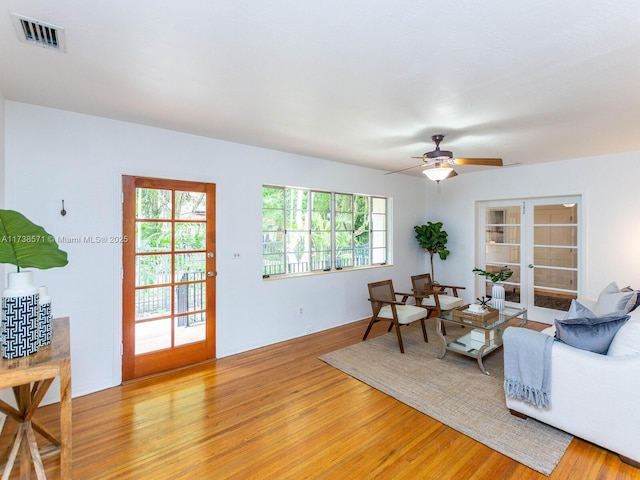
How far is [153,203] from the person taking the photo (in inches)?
124

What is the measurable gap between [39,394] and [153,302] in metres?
1.38

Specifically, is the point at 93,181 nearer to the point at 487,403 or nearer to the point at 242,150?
the point at 242,150

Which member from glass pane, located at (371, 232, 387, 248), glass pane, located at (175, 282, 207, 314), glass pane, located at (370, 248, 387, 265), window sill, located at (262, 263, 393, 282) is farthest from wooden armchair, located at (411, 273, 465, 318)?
glass pane, located at (175, 282, 207, 314)

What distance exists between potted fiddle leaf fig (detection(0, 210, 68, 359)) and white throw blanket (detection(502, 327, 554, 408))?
9.81 ft

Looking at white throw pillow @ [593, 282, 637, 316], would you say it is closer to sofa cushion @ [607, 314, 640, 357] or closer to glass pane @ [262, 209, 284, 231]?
sofa cushion @ [607, 314, 640, 357]

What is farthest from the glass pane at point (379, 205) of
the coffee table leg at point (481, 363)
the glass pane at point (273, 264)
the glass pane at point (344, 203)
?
the coffee table leg at point (481, 363)

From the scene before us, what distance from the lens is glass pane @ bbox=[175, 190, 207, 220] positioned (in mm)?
3285

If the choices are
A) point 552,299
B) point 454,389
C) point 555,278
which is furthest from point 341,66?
point 552,299

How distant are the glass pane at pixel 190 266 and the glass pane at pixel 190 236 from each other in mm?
84

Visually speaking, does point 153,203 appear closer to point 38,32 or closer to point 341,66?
point 38,32

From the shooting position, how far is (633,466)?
1933 millimetres

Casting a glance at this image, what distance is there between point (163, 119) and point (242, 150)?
97 centimetres

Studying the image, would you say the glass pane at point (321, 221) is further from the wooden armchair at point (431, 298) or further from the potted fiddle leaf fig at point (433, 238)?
the potted fiddle leaf fig at point (433, 238)

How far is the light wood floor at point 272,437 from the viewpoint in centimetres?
190
